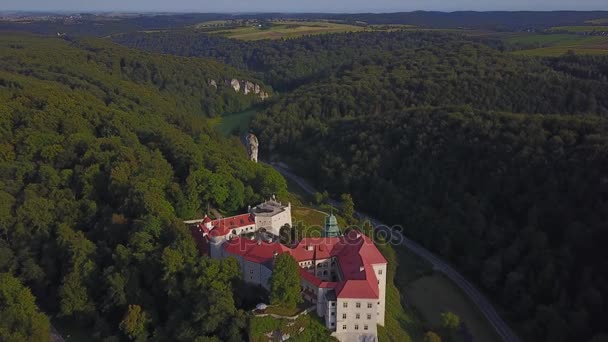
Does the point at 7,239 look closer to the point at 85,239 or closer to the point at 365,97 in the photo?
the point at 85,239

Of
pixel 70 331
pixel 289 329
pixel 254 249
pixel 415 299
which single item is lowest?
pixel 415 299

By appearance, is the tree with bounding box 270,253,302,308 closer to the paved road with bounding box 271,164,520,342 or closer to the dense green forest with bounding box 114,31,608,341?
the paved road with bounding box 271,164,520,342

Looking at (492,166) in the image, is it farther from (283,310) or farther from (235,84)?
(235,84)

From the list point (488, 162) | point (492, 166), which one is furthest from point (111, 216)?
point (488, 162)

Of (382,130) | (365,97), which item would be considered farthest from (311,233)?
(365,97)

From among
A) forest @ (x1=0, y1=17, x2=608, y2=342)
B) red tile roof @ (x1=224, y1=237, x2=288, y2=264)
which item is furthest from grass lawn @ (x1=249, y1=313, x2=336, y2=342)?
red tile roof @ (x1=224, y1=237, x2=288, y2=264)

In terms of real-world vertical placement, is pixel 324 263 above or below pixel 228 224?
below
